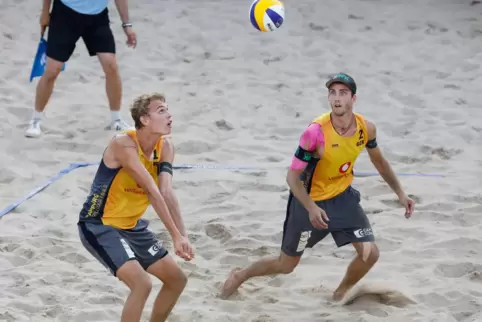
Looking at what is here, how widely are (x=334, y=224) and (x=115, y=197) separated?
126 cm

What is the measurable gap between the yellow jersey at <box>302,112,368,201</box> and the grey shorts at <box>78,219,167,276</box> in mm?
982

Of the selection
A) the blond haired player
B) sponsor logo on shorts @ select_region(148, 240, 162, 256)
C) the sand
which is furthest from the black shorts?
sponsor logo on shorts @ select_region(148, 240, 162, 256)

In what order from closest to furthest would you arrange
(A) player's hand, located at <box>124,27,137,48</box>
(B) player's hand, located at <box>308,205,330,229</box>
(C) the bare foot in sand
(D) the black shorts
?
1. (B) player's hand, located at <box>308,205,330,229</box>
2. (C) the bare foot in sand
3. (D) the black shorts
4. (A) player's hand, located at <box>124,27,137,48</box>

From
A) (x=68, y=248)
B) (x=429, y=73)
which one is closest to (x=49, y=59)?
(x=68, y=248)

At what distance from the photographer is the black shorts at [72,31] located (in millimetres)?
7293

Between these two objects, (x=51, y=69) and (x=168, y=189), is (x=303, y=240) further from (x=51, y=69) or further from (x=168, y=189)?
(x=51, y=69)

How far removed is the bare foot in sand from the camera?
Result: 17.1ft

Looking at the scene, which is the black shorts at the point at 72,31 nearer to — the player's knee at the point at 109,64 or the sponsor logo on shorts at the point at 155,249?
the player's knee at the point at 109,64

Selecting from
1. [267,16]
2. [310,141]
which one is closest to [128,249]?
[310,141]

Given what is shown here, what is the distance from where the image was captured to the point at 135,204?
4543 millimetres

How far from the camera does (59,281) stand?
5242 millimetres

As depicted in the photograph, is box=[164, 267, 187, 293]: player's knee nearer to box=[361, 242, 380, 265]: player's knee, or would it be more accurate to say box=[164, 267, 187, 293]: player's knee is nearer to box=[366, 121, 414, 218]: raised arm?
box=[361, 242, 380, 265]: player's knee

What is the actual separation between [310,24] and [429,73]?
1.68 m

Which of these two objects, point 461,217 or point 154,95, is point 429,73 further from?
point 154,95
